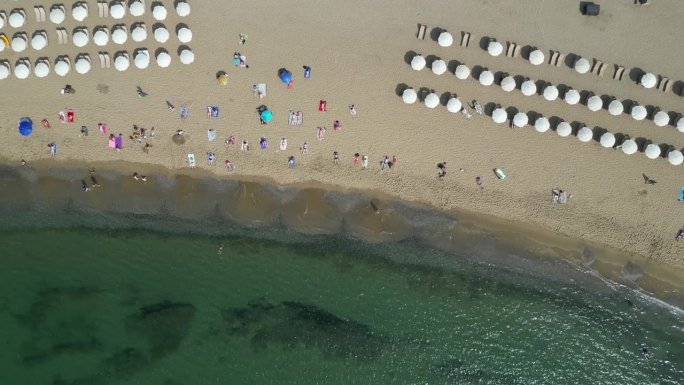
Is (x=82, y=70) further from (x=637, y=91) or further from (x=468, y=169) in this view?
(x=637, y=91)

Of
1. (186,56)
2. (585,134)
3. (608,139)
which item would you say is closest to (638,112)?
(608,139)

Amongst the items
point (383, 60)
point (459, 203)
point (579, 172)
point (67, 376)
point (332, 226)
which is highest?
point (383, 60)

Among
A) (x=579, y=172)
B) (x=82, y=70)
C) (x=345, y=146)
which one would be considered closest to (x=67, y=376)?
(x=82, y=70)

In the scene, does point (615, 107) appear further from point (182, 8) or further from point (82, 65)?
point (82, 65)

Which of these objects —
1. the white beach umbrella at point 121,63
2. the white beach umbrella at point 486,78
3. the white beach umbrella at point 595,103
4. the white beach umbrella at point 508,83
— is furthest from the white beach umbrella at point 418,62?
the white beach umbrella at point 121,63

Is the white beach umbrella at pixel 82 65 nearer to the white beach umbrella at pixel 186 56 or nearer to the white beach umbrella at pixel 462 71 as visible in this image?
the white beach umbrella at pixel 186 56

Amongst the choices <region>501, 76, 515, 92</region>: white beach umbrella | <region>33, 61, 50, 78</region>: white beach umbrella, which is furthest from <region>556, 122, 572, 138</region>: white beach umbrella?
<region>33, 61, 50, 78</region>: white beach umbrella
